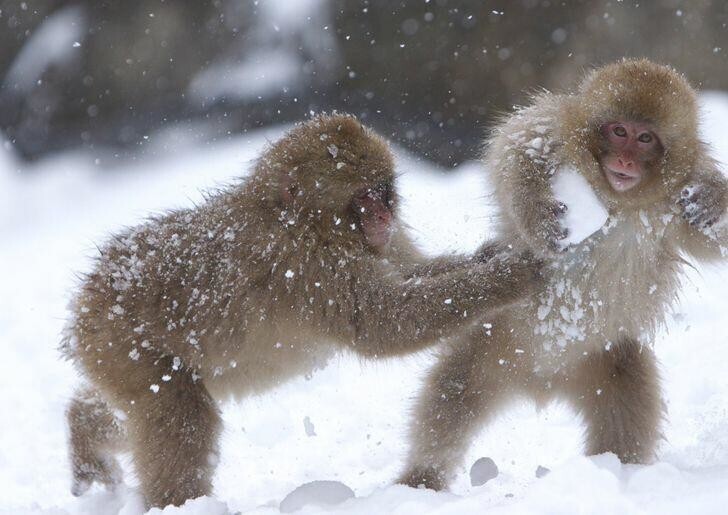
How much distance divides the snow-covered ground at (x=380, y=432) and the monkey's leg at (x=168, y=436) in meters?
0.19

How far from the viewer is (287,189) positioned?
3.72m

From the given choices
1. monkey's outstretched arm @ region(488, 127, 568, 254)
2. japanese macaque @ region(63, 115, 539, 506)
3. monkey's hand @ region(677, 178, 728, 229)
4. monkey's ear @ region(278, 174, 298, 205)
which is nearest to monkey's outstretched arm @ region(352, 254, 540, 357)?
japanese macaque @ region(63, 115, 539, 506)

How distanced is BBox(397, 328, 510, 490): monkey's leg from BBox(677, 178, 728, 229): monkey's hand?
0.91 meters

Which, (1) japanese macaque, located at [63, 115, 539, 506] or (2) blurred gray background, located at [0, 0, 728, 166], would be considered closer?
(1) japanese macaque, located at [63, 115, 539, 506]

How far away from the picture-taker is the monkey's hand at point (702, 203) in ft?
11.5

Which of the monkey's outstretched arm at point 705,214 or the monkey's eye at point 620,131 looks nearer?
the monkey's eye at point 620,131

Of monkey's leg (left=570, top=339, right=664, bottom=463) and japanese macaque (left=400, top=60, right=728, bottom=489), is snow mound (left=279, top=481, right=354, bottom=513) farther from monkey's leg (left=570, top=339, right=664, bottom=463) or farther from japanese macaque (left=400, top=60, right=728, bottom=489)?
monkey's leg (left=570, top=339, right=664, bottom=463)

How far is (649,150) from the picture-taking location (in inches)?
134

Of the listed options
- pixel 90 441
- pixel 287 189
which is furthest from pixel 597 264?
pixel 90 441

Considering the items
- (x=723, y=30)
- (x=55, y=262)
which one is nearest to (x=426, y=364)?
(x=55, y=262)

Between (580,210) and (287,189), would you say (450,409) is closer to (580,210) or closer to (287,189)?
(580,210)

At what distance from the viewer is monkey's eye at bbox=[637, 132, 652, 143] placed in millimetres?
3393

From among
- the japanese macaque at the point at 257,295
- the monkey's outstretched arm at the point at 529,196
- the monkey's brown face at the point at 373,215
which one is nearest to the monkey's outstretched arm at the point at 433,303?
the japanese macaque at the point at 257,295

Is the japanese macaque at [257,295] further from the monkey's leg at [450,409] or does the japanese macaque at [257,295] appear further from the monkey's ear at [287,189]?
the monkey's leg at [450,409]
